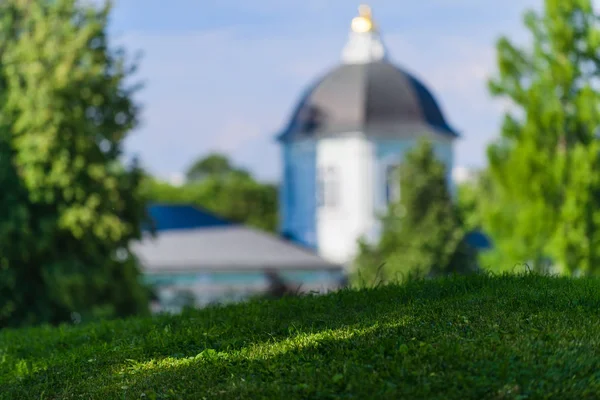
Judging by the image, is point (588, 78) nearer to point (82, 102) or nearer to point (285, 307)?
point (82, 102)

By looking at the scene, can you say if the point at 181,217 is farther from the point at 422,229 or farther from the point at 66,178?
the point at 66,178

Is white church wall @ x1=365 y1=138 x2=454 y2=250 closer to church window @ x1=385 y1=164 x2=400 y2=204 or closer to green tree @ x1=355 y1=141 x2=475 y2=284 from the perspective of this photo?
church window @ x1=385 y1=164 x2=400 y2=204

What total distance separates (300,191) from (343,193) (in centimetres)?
244

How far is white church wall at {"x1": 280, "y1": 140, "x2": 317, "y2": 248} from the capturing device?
168ft

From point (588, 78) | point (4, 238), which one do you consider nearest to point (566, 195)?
point (588, 78)

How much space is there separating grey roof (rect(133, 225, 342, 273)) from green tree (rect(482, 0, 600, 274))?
18.1 meters

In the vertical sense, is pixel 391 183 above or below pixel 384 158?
below

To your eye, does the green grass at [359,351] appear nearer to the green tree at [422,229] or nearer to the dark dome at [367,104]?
the green tree at [422,229]

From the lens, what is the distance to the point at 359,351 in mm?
6590

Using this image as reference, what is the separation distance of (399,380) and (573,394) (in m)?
1.03

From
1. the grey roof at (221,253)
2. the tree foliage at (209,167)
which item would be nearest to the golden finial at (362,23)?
the grey roof at (221,253)

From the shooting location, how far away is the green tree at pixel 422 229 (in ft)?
124

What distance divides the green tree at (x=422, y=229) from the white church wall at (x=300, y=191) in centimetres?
1107

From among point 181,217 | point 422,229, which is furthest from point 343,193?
point 422,229
